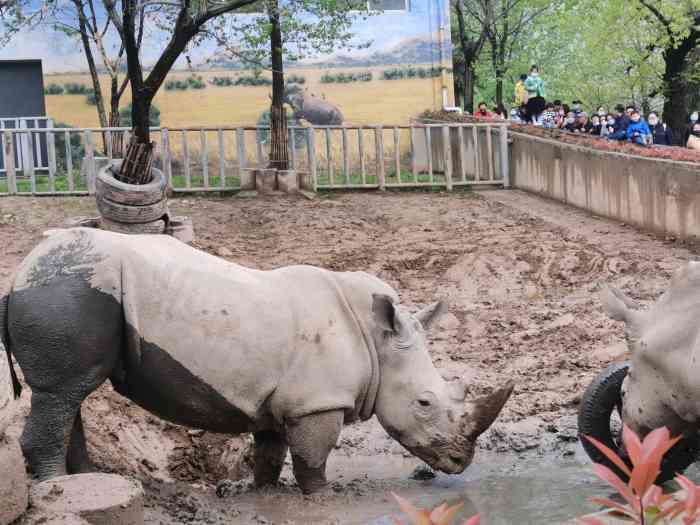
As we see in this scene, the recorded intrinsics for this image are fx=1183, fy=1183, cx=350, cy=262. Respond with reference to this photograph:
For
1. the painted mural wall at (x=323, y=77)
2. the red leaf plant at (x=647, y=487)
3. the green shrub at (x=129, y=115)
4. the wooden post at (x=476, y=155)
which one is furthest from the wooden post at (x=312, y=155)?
the red leaf plant at (x=647, y=487)

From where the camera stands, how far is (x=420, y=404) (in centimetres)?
624

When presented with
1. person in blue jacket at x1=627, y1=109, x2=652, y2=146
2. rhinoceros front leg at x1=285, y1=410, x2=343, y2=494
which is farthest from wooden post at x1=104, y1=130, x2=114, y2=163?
rhinoceros front leg at x1=285, y1=410, x2=343, y2=494

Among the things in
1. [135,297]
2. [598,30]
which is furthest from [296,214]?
[598,30]

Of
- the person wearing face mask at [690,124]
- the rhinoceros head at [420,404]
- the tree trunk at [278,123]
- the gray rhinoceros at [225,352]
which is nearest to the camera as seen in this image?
the gray rhinoceros at [225,352]

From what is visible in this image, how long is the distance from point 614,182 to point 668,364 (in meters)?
9.83

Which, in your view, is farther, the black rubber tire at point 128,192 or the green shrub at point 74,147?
the green shrub at point 74,147

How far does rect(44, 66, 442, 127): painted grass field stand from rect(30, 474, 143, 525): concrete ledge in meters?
18.9

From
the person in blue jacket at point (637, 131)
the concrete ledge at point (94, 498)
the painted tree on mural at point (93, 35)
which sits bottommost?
the concrete ledge at point (94, 498)

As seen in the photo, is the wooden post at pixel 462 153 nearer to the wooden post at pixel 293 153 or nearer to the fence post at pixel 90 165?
the wooden post at pixel 293 153

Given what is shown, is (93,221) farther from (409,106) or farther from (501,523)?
(409,106)

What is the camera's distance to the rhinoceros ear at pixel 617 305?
6.02 m

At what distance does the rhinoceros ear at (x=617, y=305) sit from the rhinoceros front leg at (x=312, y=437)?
1.49 m

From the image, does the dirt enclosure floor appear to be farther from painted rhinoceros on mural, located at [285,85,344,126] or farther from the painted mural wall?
the painted mural wall

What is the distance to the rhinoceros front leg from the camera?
5996 millimetres
